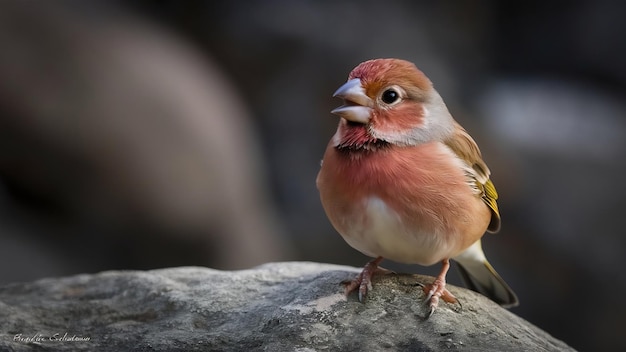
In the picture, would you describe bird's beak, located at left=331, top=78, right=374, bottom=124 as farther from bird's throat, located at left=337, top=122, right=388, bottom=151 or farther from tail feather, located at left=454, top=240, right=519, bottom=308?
tail feather, located at left=454, top=240, right=519, bottom=308

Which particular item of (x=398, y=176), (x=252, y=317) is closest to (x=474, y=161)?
(x=398, y=176)

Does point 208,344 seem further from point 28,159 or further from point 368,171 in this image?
point 28,159

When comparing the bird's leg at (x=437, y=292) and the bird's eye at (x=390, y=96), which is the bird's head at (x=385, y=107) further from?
the bird's leg at (x=437, y=292)

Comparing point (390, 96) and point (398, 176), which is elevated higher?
point (390, 96)

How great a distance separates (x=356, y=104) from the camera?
284 centimetres

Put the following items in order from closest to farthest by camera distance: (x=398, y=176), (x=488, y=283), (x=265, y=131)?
(x=398, y=176)
(x=488, y=283)
(x=265, y=131)

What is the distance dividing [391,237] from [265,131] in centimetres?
451

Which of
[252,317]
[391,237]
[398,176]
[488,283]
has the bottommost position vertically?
[488,283]

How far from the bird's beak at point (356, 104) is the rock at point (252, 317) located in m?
0.67

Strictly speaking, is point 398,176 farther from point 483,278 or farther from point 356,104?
point 483,278

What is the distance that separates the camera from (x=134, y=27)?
23.2 feet

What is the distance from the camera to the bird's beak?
2793 mm

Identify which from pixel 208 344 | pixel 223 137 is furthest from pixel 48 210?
pixel 208 344

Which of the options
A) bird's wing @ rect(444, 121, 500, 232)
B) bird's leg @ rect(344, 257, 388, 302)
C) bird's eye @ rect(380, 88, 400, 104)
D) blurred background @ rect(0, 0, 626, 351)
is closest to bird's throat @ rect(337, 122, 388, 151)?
bird's eye @ rect(380, 88, 400, 104)
